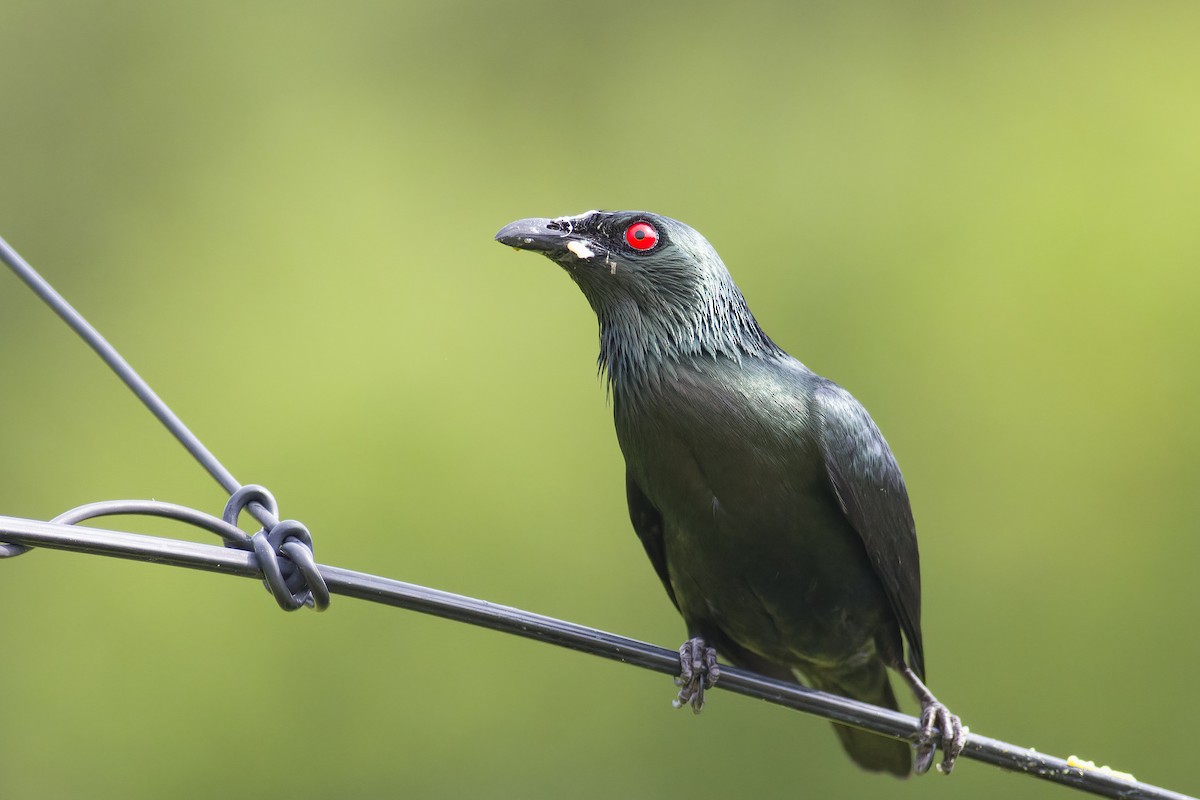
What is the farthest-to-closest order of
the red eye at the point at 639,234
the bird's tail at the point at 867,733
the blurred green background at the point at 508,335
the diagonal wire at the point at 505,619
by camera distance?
the blurred green background at the point at 508,335
the bird's tail at the point at 867,733
the red eye at the point at 639,234
the diagonal wire at the point at 505,619

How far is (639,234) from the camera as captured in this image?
2.38m

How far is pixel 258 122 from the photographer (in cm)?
468

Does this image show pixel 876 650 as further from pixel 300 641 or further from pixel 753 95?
pixel 753 95

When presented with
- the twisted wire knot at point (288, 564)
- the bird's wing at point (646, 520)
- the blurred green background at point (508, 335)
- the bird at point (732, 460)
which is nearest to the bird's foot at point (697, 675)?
the bird at point (732, 460)

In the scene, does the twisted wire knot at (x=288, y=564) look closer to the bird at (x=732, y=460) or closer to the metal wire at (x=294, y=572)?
the metal wire at (x=294, y=572)

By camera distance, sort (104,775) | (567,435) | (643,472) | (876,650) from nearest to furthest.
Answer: (643,472)
(876,650)
(104,775)
(567,435)

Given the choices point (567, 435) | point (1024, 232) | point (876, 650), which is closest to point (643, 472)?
point (876, 650)

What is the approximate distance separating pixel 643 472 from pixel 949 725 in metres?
0.76

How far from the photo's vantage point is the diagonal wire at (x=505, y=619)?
141 cm

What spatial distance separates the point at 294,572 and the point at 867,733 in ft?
5.55

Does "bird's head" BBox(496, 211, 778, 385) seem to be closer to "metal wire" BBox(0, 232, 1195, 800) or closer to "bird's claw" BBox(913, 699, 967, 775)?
"metal wire" BBox(0, 232, 1195, 800)

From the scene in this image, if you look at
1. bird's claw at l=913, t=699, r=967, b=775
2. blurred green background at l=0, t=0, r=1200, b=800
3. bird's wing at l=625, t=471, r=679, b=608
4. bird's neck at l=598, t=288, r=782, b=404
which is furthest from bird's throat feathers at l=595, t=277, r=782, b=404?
blurred green background at l=0, t=0, r=1200, b=800

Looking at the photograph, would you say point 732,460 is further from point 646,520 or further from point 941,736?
point 941,736

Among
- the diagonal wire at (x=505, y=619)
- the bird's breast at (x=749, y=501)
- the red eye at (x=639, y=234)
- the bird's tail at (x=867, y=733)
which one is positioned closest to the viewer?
the diagonal wire at (x=505, y=619)
